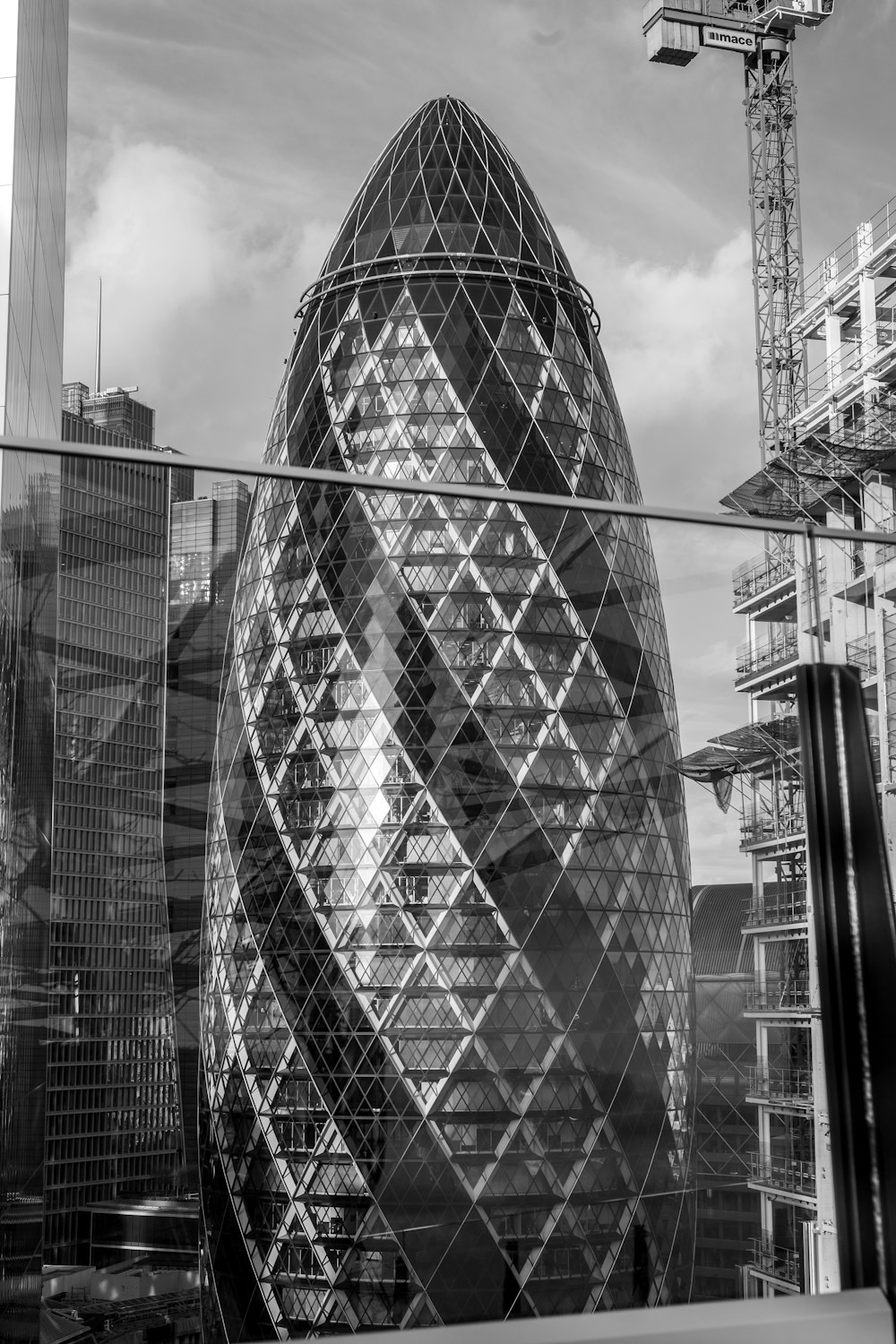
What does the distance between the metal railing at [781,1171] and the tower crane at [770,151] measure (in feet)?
106

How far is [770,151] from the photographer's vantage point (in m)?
41.8

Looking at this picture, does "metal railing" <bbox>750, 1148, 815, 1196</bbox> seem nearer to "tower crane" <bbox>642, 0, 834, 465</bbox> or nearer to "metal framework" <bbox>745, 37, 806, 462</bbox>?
"tower crane" <bbox>642, 0, 834, 465</bbox>

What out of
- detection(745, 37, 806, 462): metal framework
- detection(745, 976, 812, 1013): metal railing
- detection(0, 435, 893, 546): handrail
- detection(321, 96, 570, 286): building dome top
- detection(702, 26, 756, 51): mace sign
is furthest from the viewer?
detection(702, 26, 756, 51): mace sign

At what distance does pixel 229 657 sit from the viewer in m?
3.46

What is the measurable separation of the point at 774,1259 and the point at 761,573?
6.28ft

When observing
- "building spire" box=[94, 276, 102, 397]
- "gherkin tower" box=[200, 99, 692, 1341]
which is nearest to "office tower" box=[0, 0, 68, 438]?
"gherkin tower" box=[200, 99, 692, 1341]

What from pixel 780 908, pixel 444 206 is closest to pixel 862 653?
pixel 780 908

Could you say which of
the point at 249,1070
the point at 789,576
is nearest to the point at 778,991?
the point at 789,576

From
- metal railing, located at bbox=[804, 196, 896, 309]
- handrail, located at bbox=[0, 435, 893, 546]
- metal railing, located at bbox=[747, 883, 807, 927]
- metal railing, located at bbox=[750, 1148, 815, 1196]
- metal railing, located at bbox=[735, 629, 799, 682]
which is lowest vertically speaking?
metal railing, located at bbox=[750, 1148, 815, 1196]

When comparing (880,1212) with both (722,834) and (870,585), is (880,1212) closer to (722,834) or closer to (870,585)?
(722,834)

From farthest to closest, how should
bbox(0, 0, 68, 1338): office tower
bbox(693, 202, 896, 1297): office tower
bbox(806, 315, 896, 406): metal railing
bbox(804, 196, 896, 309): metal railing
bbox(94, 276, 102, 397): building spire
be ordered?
bbox(94, 276, 102, 397): building spire
bbox(806, 315, 896, 406): metal railing
bbox(804, 196, 896, 309): metal railing
bbox(693, 202, 896, 1297): office tower
bbox(0, 0, 68, 1338): office tower

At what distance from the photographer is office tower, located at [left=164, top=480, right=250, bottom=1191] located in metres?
3.31

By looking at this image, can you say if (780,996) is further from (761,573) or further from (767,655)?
(761,573)

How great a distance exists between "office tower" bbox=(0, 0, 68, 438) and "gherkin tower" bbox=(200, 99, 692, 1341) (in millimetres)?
7313
